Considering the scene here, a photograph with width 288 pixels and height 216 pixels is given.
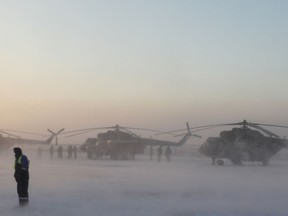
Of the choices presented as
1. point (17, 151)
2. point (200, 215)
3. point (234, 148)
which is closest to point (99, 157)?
point (234, 148)

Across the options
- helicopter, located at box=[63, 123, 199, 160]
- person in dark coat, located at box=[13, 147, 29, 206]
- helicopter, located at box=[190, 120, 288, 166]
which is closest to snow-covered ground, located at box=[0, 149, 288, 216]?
person in dark coat, located at box=[13, 147, 29, 206]

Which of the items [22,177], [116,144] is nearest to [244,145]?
[116,144]

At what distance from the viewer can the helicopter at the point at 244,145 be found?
35.7 m

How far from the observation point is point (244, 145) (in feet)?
117

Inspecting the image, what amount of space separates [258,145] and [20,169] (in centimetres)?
2627

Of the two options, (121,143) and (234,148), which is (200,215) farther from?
(121,143)

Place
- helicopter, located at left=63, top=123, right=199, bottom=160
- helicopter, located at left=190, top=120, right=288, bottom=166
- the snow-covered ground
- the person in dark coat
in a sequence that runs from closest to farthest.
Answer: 1. the snow-covered ground
2. the person in dark coat
3. helicopter, located at left=190, top=120, right=288, bottom=166
4. helicopter, located at left=63, top=123, right=199, bottom=160

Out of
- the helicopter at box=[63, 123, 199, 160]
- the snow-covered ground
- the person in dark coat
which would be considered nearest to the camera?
the snow-covered ground

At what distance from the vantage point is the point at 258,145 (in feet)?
119

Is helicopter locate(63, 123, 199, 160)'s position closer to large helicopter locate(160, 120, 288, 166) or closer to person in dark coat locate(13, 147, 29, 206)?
large helicopter locate(160, 120, 288, 166)

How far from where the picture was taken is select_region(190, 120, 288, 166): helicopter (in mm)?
35656

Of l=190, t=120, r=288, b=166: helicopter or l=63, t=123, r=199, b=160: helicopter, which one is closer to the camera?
l=190, t=120, r=288, b=166: helicopter

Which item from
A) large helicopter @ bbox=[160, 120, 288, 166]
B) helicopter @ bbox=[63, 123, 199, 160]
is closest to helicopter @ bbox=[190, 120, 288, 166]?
large helicopter @ bbox=[160, 120, 288, 166]

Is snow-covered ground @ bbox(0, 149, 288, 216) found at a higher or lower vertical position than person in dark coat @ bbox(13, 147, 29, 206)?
lower
